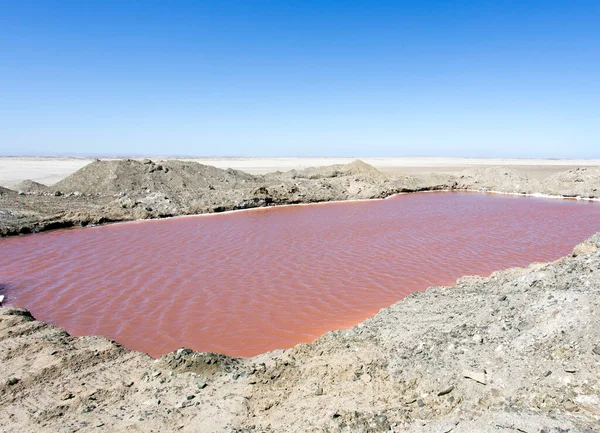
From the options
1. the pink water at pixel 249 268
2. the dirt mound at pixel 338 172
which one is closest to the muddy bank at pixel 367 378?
the pink water at pixel 249 268

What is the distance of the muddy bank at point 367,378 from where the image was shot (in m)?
3.46

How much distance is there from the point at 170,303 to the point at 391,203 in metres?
16.4

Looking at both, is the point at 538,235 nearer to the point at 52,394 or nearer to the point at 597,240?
the point at 597,240

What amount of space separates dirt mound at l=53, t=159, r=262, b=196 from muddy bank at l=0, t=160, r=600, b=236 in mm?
51

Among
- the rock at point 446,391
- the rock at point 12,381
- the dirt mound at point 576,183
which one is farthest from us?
the dirt mound at point 576,183

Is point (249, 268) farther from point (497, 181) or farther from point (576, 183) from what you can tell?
point (576, 183)

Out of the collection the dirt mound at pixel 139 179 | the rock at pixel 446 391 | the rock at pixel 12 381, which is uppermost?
the dirt mound at pixel 139 179

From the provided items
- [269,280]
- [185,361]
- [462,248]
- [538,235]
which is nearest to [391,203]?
[538,235]

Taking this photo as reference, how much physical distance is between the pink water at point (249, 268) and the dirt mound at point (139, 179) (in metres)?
5.74

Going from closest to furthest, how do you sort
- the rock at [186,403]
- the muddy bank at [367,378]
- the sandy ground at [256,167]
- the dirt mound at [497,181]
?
1. the muddy bank at [367,378]
2. the rock at [186,403]
3. the dirt mound at [497,181]
4. the sandy ground at [256,167]

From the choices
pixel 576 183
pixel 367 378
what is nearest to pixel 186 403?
pixel 367 378

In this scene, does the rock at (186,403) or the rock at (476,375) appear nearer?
the rock at (476,375)

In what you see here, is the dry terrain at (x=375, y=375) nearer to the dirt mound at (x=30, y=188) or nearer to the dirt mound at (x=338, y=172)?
the dirt mound at (x=30, y=188)

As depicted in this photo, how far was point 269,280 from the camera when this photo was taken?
8922mm
